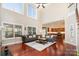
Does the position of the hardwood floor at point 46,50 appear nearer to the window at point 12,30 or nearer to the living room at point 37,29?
the living room at point 37,29

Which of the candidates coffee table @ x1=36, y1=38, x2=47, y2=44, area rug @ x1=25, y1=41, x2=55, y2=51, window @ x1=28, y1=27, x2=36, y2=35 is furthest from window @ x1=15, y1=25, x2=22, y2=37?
coffee table @ x1=36, y1=38, x2=47, y2=44

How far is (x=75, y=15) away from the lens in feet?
7.11

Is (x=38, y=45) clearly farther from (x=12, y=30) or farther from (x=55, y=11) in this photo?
(x=55, y=11)

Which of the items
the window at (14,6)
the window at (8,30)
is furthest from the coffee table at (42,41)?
the window at (14,6)

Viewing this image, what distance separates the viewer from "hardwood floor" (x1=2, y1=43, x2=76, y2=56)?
2152 millimetres

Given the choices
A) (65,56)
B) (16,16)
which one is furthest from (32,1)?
(65,56)

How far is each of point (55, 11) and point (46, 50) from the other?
2.60ft

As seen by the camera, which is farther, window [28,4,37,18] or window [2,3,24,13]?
window [28,4,37,18]

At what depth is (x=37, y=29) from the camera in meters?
2.24

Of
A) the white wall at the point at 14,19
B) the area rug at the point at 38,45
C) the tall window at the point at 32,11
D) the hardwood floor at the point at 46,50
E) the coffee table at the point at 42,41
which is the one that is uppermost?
the tall window at the point at 32,11

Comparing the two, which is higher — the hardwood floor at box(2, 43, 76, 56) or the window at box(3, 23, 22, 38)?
the window at box(3, 23, 22, 38)

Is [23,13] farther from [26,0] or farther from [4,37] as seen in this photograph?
[4,37]

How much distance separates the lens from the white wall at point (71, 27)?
7.06 ft

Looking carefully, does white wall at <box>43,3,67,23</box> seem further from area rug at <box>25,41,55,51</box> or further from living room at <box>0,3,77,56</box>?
area rug at <box>25,41,55,51</box>
